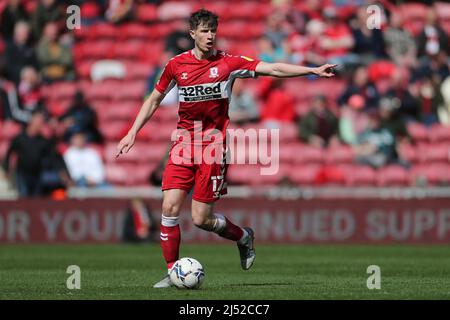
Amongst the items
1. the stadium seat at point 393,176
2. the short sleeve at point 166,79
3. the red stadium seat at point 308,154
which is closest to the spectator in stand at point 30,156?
the red stadium seat at point 308,154

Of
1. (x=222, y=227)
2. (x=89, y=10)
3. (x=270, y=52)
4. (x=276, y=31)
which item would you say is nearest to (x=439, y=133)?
(x=270, y=52)

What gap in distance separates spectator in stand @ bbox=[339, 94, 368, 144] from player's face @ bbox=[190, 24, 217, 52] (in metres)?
9.92

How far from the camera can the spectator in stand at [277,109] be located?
68.5 ft

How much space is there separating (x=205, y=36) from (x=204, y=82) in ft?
1.47

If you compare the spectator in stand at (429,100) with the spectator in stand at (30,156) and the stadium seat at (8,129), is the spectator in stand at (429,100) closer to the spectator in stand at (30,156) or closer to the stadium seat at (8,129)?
the spectator in stand at (30,156)

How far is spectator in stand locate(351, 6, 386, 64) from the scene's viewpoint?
21.7 m

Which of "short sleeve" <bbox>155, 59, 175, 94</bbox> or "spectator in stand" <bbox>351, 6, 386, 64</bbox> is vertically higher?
"spectator in stand" <bbox>351, 6, 386, 64</bbox>

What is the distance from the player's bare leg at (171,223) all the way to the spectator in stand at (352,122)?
392 inches

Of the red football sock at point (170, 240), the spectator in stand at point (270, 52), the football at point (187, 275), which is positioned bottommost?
the football at point (187, 275)

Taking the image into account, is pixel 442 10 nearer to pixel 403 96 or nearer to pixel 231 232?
pixel 403 96

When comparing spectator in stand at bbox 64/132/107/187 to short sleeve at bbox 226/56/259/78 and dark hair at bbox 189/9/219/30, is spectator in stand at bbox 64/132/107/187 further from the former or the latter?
dark hair at bbox 189/9/219/30

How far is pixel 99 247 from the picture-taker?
723 inches

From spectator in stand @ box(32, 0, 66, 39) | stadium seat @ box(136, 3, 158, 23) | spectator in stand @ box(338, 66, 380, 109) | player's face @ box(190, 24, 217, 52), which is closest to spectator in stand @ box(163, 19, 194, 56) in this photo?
stadium seat @ box(136, 3, 158, 23)

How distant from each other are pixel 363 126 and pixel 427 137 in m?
1.32
